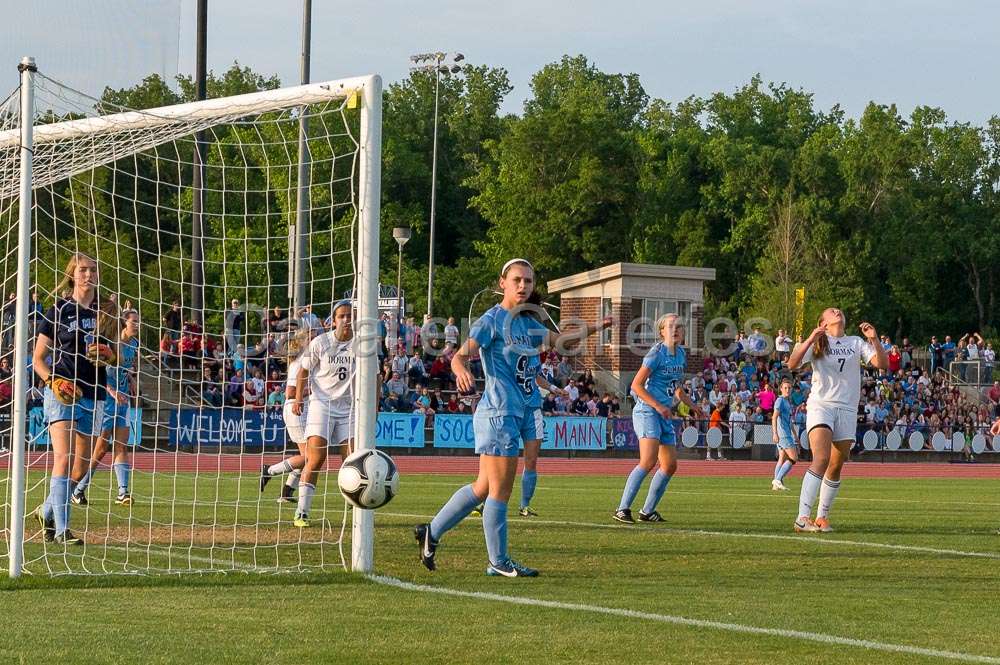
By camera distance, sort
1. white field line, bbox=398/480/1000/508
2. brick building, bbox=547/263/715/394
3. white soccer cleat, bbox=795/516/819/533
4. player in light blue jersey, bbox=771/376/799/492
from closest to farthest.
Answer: white soccer cleat, bbox=795/516/819/533 → white field line, bbox=398/480/1000/508 → player in light blue jersey, bbox=771/376/799/492 → brick building, bbox=547/263/715/394

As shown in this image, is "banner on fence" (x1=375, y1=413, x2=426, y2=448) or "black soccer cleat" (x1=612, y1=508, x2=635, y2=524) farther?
"banner on fence" (x1=375, y1=413, x2=426, y2=448)

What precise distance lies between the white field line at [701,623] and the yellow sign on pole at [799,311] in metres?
47.4

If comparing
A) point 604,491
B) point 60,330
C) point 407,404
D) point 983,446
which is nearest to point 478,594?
point 60,330

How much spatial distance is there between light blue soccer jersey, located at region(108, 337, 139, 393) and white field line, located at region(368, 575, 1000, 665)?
16.6 ft

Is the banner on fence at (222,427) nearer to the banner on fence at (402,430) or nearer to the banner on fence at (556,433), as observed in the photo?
the banner on fence at (402,430)

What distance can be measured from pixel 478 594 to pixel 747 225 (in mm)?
63110

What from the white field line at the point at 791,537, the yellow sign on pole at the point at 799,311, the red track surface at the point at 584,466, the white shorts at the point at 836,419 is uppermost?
the yellow sign on pole at the point at 799,311

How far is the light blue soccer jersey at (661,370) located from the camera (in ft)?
42.4

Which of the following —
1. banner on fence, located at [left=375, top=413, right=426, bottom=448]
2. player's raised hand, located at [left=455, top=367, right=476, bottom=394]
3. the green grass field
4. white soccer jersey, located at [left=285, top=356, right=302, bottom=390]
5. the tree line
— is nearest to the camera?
the green grass field

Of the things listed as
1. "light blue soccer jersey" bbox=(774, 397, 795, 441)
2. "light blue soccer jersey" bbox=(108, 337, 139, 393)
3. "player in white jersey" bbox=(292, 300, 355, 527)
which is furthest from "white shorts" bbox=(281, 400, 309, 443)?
"light blue soccer jersey" bbox=(774, 397, 795, 441)

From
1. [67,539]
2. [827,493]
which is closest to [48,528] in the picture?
[67,539]

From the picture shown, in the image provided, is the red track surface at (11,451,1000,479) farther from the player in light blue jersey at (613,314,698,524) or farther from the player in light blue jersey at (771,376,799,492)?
the player in light blue jersey at (613,314,698,524)

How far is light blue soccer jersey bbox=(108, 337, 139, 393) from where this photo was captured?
1237cm

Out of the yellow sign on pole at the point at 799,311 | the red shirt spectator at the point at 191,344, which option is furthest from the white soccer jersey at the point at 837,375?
the yellow sign on pole at the point at 799,311
